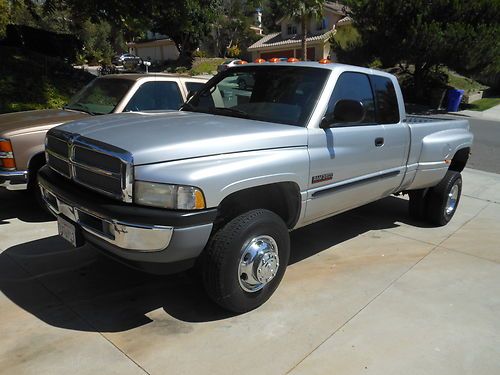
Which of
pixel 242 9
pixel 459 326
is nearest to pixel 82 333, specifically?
pixel 459 326

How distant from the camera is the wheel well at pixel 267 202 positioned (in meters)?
3.44

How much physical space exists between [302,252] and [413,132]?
5.72 feet

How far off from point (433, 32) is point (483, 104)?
755 cm

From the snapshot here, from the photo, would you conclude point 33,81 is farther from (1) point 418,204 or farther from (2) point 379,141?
(2) point 379,141

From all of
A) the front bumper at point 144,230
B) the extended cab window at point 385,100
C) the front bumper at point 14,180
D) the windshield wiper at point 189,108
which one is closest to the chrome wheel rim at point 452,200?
the extended cab window at point 385,100

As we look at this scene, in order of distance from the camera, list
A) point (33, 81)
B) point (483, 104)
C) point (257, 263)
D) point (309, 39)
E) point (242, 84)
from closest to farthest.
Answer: point (257, 263) → point (242, 84) → point (33, 81) → point (483, 104) → point (309, 39)

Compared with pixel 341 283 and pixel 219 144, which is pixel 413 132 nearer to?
pixel 341 283

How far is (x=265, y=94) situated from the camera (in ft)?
13.9

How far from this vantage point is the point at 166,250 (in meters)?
2.98

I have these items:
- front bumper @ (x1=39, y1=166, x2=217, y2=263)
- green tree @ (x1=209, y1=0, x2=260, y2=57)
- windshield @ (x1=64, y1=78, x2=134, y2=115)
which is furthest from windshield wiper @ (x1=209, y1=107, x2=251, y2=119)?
green tree @ (x1=209, y1=0, x2=260, y2=57)

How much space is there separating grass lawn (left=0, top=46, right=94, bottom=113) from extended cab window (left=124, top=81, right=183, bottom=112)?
18.1 ft

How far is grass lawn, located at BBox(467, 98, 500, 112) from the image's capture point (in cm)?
2330

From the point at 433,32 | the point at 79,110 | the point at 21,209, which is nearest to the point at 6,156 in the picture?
the point at 21,209

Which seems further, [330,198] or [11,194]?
[11,194]
